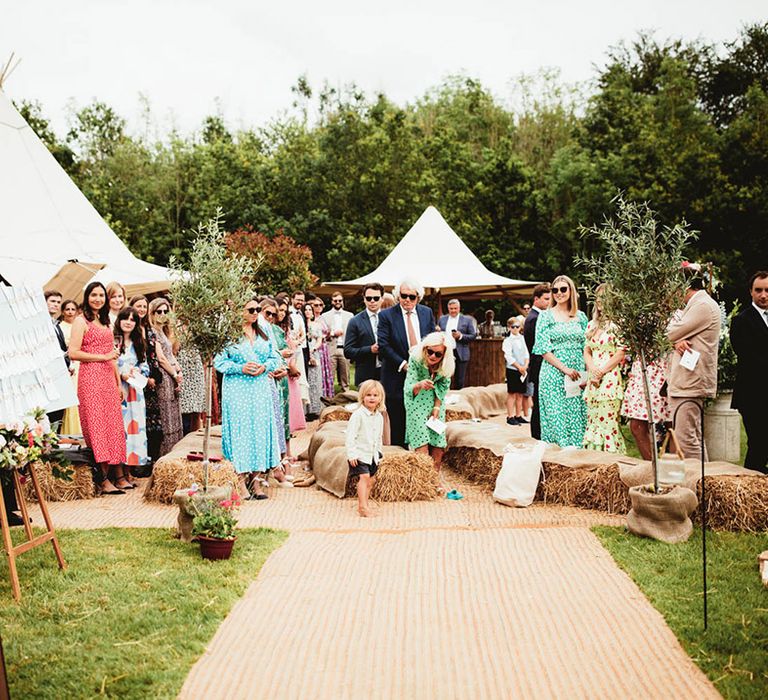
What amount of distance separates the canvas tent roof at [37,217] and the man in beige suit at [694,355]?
913 cm

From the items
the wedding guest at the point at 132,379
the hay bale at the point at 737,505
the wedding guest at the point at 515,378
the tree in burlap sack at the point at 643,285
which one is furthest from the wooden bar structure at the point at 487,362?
the tree in burlap sack at the point at 643,285

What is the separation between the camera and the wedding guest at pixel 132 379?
875 centimetres

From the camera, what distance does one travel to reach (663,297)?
5.91 m

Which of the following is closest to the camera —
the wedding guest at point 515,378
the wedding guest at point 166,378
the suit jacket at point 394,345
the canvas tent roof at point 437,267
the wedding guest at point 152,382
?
the suit jacket at point 394,345

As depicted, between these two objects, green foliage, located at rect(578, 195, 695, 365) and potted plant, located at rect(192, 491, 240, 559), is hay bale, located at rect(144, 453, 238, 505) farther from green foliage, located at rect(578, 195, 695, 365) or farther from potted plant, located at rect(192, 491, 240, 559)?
green foliage, located at rect(578, 195, 695, 365)

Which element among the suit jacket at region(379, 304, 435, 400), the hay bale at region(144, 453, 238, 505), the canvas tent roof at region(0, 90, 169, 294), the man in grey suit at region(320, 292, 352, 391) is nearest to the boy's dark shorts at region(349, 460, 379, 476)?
the hay bale at region(144, 453, 238, 505)

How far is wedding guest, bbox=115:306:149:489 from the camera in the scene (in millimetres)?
8750

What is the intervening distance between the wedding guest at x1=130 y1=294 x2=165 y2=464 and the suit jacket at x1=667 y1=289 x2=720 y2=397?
17.9 feet

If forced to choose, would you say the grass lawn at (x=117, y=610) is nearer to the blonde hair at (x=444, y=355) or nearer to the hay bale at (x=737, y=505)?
the blonde hair at (x=444, y=355)

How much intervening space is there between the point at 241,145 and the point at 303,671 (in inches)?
1495

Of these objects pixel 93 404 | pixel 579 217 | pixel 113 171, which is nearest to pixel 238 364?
pixel 93 404

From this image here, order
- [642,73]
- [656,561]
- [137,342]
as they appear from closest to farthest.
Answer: [656,561] < [137,342] < [642,73]

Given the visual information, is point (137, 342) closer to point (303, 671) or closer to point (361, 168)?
point (303, 671)

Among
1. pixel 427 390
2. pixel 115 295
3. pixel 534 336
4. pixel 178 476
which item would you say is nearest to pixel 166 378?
pixel 115 295
